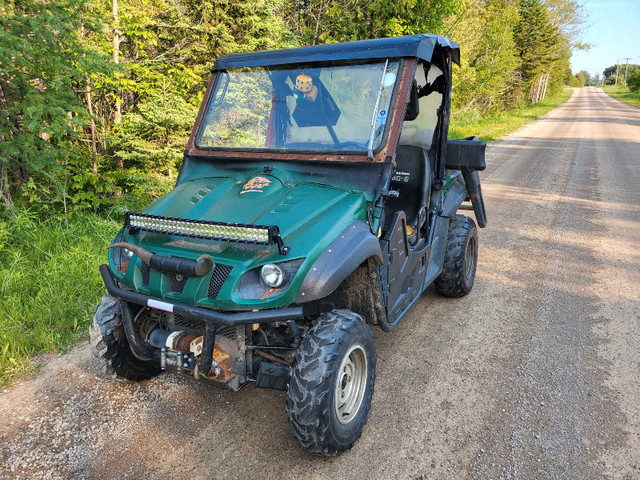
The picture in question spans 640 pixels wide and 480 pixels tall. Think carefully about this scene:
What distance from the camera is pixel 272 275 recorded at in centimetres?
250

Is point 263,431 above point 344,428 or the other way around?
the other way around

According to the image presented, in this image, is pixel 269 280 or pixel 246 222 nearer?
pixel 269 280

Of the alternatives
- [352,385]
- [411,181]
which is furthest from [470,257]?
[352,385]

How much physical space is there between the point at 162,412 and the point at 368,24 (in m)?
11.8

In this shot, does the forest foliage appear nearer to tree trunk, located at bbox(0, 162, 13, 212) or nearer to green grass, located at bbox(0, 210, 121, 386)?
tree trunk, located at bbox(0, 162, 13, 212)

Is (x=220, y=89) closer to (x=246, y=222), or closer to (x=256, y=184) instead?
(x=256, y=184)

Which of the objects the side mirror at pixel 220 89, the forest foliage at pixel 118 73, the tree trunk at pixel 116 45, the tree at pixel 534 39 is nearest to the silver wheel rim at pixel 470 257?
the side mirror at pixel 220 89

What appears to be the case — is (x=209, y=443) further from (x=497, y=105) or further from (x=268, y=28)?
(x=497, y=105)

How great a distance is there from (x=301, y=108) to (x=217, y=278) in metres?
1.59

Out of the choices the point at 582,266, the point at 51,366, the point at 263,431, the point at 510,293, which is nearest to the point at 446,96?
the point at 510,293

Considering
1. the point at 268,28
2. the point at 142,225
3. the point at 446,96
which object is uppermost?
the point at 268,28

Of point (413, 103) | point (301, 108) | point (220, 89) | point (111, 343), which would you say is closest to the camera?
point (111, 343)

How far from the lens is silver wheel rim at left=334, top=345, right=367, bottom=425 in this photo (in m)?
2.77

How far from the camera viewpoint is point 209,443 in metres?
2.83
